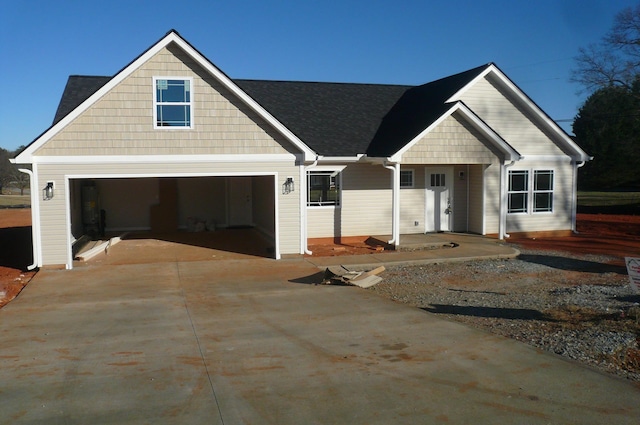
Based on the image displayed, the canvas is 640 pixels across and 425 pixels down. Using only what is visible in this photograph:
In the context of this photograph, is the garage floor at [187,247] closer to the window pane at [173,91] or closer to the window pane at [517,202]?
the window pane at [173,91]

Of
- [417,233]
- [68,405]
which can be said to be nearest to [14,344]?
[68,405]

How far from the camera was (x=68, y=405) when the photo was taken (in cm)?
596

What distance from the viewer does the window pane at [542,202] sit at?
21.0 meters

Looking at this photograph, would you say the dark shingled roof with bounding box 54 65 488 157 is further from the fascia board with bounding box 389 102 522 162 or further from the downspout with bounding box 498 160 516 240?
the downspout with bounding box 498 160 516 240

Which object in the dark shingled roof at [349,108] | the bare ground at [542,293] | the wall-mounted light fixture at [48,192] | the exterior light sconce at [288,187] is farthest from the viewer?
the dark shingled roof at [349,108]

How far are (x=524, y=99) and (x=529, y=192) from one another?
3.33m

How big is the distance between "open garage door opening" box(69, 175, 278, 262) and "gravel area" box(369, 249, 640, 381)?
22.8 ft

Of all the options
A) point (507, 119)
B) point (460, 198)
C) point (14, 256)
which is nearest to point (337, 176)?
point (460, 198)

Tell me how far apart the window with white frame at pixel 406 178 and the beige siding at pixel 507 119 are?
10.3 ft

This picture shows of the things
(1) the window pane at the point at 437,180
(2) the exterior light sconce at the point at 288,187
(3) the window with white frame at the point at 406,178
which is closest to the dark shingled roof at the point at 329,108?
(3) the window with white frame at the point at 406,178

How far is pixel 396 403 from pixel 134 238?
16238mm

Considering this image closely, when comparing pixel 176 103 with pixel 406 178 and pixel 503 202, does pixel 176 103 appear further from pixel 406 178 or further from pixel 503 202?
pixel 503 202

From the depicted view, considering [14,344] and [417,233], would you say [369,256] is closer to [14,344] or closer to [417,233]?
[417,233]

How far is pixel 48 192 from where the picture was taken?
14.4m
